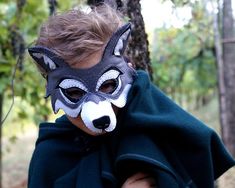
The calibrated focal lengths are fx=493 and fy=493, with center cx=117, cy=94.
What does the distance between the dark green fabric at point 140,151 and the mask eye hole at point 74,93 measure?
140mm

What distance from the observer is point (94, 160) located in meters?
1.52

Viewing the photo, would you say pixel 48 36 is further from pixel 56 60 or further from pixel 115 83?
pixel 115 83

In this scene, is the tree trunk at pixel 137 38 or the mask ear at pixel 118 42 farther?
the tree trunk at pixel 137 38

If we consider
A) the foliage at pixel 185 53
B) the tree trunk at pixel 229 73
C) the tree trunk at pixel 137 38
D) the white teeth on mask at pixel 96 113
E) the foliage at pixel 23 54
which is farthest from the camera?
the foliage at pixel 185 53

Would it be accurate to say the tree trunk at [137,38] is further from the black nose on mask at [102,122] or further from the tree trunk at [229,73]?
the tree trunk at [229,73]

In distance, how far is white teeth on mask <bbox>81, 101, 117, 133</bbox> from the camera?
1416mm

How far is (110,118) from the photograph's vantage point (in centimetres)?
143

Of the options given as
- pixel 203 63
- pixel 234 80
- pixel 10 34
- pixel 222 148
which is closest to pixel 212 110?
pixel 203 63

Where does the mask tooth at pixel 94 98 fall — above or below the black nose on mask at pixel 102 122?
above

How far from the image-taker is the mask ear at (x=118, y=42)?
1.50 metres

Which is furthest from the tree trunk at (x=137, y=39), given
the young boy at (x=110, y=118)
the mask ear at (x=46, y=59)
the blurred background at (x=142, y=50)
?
the mask ear at (x=46, y=59)

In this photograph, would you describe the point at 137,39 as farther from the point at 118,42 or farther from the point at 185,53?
the point at 185,53

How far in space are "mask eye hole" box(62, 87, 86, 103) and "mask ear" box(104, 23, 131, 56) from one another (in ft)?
0.45

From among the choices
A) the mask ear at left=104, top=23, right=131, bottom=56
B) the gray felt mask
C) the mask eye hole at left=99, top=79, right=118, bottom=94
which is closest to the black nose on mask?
the gray felt mask
